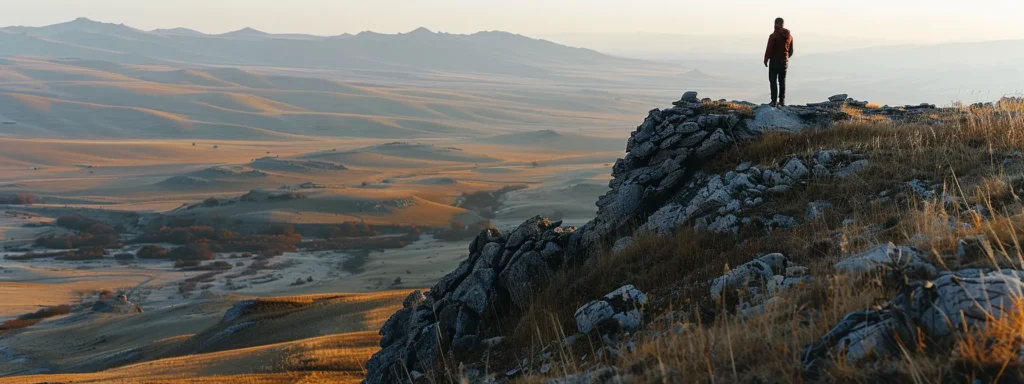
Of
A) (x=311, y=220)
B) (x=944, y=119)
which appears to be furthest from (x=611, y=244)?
(x=311, y=220)

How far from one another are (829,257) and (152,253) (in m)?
55.7

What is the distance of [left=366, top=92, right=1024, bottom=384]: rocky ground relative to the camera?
4039 millimetres

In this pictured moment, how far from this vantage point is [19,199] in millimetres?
71500

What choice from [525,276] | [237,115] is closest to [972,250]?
[525,276]

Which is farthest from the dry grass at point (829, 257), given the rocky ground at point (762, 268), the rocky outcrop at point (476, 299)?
the rocky outcrop at point (476, 299)

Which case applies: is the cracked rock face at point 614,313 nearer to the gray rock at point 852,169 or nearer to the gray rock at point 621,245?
the gray rock at point 621,245

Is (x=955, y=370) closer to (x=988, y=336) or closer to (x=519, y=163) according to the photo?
(x=988, y=336)

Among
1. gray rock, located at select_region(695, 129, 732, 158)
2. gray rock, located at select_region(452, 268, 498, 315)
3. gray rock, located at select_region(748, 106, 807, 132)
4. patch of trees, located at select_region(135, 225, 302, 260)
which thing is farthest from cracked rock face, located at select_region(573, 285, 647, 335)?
patch of trees, located at select_region(135, 225, 302, 260)

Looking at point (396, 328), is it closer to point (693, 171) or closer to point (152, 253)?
point (693, 171)

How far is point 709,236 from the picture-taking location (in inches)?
330

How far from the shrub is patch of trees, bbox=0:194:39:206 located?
25.5 meters

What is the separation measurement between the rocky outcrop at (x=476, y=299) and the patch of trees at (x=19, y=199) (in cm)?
7428

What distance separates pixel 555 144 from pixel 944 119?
115m

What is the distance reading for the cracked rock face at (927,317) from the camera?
3.88 meters
